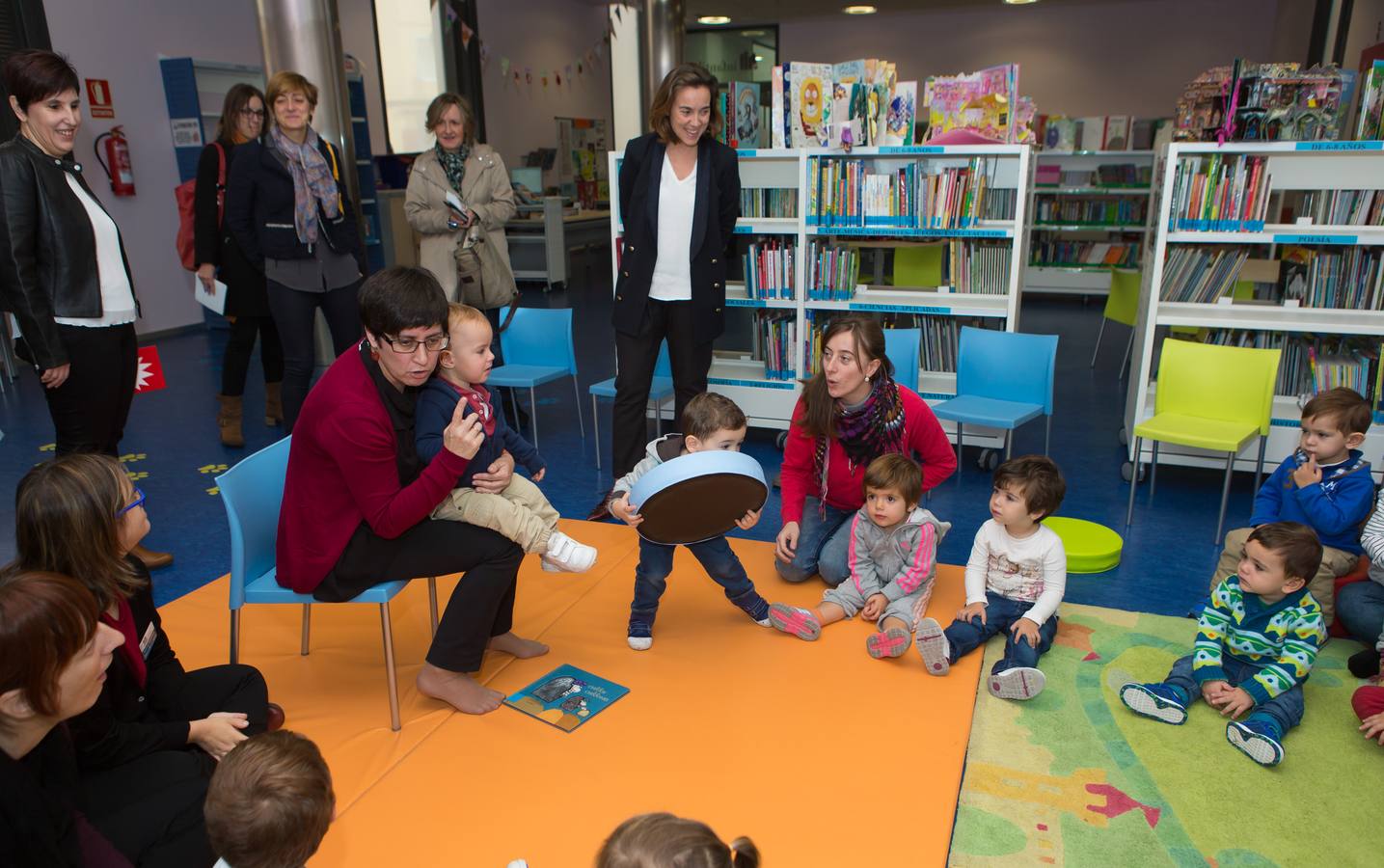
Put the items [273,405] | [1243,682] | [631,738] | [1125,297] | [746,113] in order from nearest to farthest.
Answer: [631,738]
[1243,682]
[746,113]
[273,405]
[1125,297]

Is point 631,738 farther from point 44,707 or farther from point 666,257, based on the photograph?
point 666,257

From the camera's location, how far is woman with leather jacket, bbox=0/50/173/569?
2.92 m

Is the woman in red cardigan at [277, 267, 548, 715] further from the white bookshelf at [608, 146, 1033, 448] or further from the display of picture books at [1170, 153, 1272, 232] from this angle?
the display of picture books at [1170, 153, 1272, 232]

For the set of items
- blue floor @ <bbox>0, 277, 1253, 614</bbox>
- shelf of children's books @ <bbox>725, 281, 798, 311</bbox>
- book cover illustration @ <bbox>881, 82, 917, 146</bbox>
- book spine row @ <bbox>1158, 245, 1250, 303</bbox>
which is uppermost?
book cover illustration @ <bbox>881, 82, 917, 146</bbox>

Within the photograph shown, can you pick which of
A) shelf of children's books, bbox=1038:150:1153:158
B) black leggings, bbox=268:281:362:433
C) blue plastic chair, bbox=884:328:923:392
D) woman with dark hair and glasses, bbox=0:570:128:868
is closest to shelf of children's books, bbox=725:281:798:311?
blue plastic chair, bbox=884:328:923:392

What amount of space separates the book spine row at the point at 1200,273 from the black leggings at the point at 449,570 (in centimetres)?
362

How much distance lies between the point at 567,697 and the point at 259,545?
92 cm

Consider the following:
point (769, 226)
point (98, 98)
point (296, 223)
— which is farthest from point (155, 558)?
point (98, 98)

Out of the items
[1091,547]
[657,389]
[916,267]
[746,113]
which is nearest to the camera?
[1091,547]

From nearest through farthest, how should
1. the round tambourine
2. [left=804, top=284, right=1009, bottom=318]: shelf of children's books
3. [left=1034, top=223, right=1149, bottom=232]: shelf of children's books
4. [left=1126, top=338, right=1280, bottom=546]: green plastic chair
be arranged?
the round tambourine → [left=1126, top=338, right=1280, bottom=546]: green plastic chair → [left=804, top=284, right=1009, bottom=318]: shelf of children's books → [left=1034, top=223, right=1149, bottom=232]: shelf of children's books

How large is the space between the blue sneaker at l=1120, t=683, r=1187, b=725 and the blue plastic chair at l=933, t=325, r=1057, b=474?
1.67m

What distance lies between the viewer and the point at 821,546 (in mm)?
3379

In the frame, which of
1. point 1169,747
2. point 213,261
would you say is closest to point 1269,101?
point 1169,747

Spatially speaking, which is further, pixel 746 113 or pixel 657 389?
pixel 746 113
